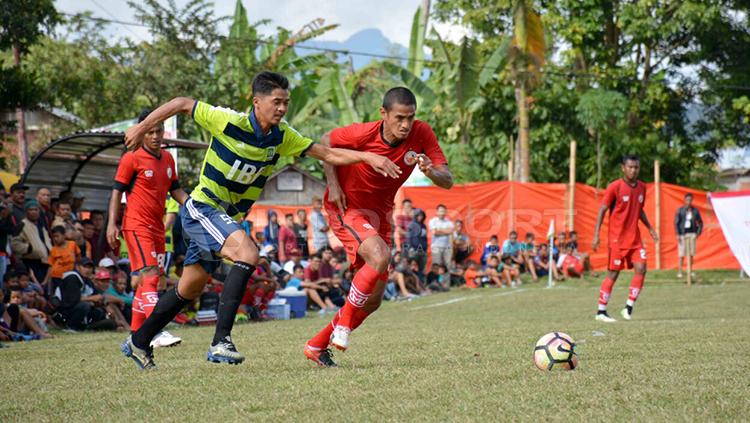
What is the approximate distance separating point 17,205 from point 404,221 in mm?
11108

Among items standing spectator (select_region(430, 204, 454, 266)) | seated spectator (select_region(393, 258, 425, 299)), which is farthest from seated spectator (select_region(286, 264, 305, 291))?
standing spectator (select_region(430, 204, 454, 266))

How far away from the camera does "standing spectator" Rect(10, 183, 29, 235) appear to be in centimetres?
1380

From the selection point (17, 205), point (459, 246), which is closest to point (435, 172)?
point (17, 205)

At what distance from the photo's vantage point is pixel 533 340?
9.97 m

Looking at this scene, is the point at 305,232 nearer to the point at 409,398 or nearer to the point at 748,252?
the point at 748,252

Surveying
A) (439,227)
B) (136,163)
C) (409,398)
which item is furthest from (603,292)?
(439,227)

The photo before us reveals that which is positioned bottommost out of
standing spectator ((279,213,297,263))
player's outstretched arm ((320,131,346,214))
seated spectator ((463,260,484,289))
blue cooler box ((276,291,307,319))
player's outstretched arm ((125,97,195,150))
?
seated spectator ((463,260,484,289))

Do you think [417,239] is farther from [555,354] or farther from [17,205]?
[555,354]

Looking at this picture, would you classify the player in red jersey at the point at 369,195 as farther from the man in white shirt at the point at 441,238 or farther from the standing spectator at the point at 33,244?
the man in white shirt at the point at 441,238

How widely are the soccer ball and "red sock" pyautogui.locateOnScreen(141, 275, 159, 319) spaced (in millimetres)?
4275

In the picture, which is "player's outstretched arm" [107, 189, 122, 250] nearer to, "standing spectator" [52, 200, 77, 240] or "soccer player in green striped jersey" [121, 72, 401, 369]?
"soccer player in green striped jersey" [121, 72, 401, 369]

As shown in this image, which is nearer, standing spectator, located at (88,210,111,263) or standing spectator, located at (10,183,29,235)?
standing spectator, located at (10,183,29,235)

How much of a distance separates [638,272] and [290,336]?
561 centimetres

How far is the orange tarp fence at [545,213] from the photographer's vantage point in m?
27.5
